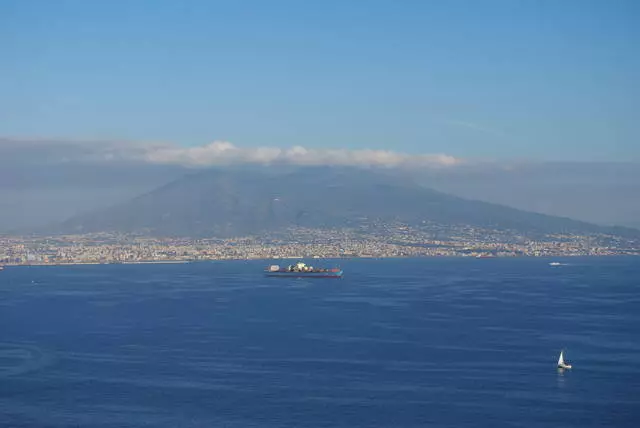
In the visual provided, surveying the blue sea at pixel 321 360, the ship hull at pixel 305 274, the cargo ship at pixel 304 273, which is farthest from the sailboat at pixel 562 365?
the cargo ship at pixel 304 273

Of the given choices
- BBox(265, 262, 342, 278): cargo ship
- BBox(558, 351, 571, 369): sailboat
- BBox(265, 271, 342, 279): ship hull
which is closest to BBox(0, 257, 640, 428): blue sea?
BBox(558, 351, 571, 369): sailboat

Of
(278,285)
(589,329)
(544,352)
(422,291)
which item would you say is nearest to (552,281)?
(422,291)

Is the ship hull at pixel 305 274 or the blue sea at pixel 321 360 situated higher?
the ship hull at pixel 305 274

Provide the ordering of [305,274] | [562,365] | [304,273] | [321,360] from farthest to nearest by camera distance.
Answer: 1. [304,273]
2. [305,274]
3. [321,360]
4. [562,365]

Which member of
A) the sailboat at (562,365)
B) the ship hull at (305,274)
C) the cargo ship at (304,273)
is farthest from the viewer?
the cargo ship at (304,273)

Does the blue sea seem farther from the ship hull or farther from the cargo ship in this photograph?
the cargo ship

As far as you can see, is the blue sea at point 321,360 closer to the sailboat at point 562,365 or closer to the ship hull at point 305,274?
the sailboat at point 562,365

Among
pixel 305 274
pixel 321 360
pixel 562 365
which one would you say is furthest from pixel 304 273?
pixel 562 365

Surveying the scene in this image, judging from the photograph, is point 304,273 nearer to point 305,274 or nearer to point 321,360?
point 305,274
